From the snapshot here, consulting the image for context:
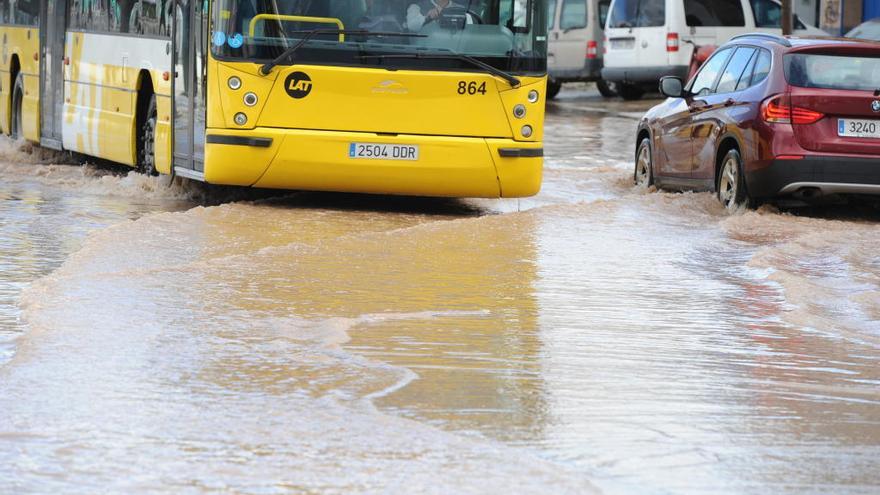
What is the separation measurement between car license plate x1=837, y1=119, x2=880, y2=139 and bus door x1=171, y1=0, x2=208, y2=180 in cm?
478

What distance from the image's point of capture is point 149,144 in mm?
15938

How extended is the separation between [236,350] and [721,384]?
1.94 meters

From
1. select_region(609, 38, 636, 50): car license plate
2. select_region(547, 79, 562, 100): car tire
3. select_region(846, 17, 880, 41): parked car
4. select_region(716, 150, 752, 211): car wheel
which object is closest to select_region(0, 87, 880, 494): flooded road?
select_region(716, 150, 752, 211): car wheel

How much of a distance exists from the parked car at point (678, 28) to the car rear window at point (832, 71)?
17.2 metres

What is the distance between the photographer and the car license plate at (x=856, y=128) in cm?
1391

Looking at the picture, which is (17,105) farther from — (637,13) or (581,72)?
(581,72)

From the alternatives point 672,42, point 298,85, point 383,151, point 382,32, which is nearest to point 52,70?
point 298,85

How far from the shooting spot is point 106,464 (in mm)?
5430

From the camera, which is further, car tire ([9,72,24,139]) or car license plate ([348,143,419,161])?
car tire ([9,72,24,139])

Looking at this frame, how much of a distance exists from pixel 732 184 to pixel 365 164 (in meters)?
2.98

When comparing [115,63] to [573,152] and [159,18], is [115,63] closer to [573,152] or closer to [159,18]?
[159,18]

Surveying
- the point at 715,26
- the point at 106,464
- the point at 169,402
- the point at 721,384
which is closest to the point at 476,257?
the point at 721,384

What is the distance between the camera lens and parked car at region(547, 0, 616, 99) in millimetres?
35281

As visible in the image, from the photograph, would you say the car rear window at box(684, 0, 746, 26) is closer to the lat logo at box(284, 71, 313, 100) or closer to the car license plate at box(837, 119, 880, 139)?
the car license plate at box(837, 119, 880, 139)
